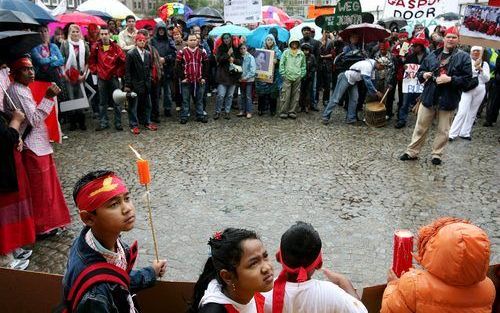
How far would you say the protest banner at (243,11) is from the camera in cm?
1084

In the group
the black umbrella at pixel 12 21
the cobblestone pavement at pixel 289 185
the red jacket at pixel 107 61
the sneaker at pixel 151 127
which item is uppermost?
the black umbrella at pixel 12 21

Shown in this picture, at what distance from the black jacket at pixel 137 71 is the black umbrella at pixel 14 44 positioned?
4.60 meters

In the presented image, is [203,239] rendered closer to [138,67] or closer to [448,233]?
[448,233]

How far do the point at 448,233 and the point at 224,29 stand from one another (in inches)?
347

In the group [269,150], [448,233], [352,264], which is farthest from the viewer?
[269,150]

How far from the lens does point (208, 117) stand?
10133 millimetres

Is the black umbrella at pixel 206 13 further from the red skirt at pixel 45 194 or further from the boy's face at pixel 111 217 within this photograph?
the boy's face at pixel 111 217

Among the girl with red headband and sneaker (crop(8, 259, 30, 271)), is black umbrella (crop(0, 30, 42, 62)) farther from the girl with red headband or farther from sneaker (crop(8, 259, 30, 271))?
the girl with red headband

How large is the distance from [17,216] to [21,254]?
0.51 meters

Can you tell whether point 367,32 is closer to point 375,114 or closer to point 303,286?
point 375,114

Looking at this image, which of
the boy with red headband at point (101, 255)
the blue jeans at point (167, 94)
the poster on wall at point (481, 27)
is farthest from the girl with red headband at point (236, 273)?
the blue jeans at point (167, 94)

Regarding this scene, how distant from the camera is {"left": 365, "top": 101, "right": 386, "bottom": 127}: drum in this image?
9.12 metres

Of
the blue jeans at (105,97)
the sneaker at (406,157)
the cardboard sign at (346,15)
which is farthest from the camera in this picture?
the cardboard sign at (346,15)

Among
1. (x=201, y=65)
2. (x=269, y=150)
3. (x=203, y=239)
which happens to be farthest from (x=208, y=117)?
(x=203, y=239)
